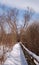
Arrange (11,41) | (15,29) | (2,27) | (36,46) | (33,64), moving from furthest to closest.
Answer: (15,29), (2,27), (11,41), (36,46), (33,64)

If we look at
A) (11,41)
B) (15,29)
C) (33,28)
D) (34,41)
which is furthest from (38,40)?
(15,29)

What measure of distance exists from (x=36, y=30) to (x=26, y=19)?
54.2 ft

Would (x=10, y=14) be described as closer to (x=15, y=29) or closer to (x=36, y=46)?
(x=15, y=29)

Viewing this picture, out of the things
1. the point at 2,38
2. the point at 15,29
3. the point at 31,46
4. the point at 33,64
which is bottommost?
the point at 15,29

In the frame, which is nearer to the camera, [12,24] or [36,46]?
[36,46]

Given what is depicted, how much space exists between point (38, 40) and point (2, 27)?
45.1ft

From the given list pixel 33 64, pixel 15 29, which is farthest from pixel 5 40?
pixel 33 64

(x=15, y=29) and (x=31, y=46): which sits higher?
(x=31, y=46)

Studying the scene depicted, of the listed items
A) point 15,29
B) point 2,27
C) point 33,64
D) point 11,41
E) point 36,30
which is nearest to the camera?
point 33,64

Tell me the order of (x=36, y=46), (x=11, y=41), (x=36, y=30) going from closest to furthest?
(x=36, y=46), (x=36, y=30), (x=11, y=41)

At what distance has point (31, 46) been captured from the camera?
43.3ft

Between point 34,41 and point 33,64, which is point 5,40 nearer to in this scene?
point 34,41

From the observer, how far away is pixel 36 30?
44.9 ft

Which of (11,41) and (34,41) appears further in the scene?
(11,41)
